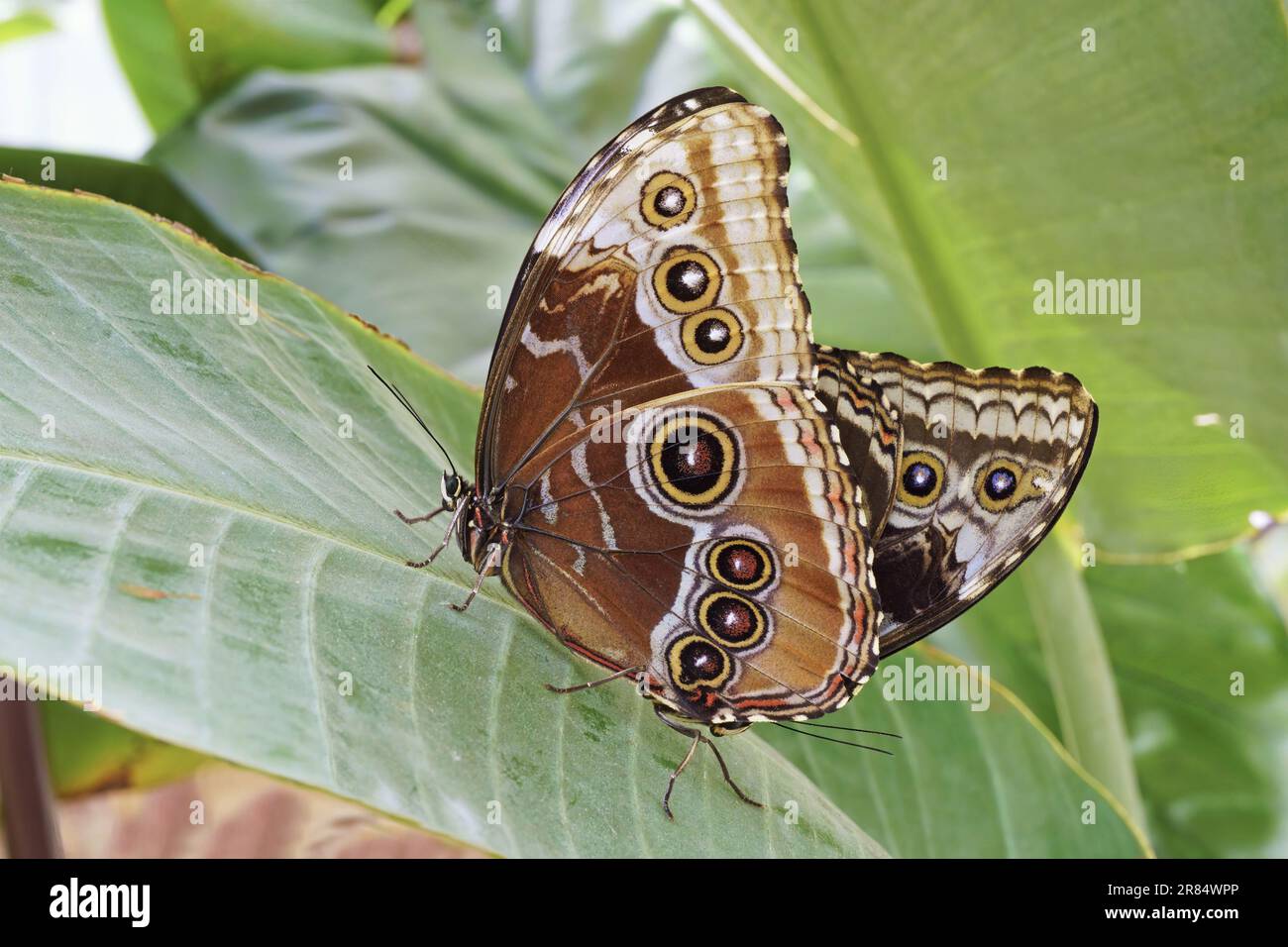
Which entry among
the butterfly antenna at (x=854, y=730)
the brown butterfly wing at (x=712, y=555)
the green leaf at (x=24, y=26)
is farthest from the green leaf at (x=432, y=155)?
the butterfly antenna at (x=854, y=730)

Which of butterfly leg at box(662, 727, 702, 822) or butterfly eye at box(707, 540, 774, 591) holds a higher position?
butterfly eye at box(707, 540, 774, 591)

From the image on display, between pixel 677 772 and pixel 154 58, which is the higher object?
Answer: pixel 154 58

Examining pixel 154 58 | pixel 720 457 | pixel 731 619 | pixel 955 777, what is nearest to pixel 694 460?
pixel 720 457

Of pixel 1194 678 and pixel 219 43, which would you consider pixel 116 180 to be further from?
pixel 1194 678

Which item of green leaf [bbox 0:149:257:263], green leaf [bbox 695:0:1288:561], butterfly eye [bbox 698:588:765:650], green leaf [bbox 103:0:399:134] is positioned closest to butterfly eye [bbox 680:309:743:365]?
butterfly eye [bbox 698:588:765:650]

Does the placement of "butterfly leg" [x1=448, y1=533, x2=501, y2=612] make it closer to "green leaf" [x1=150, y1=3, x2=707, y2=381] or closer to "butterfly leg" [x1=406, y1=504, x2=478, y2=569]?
"butterfly leg" [x1=406, y1=504, x2=478, y2=569]
